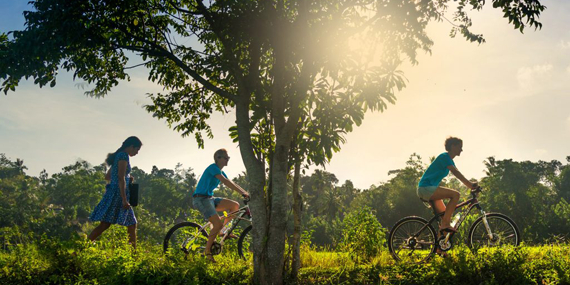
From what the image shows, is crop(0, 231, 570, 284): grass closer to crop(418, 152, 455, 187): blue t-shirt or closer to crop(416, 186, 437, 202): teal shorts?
crop(416, 186, 437, 202): teal shorts

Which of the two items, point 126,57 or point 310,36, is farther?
point 126,57

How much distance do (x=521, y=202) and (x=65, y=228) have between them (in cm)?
5121

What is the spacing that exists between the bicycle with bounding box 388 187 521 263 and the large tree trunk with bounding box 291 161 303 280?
193cm

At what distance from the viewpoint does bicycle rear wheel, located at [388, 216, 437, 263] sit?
7.26 meters

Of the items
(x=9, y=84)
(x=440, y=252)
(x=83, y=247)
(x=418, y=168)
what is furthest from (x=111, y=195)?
(x=418, y=168)

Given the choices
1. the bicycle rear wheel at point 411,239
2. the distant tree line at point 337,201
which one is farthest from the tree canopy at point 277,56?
the distant tree line at point 337,201

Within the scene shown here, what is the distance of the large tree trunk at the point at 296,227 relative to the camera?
6.33 metres

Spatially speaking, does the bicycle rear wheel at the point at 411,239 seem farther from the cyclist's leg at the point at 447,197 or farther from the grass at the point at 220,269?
the grass at the point at 220,269

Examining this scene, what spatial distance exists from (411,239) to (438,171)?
1.34 meters

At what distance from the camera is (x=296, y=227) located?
6.50m

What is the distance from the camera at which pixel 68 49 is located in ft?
22.2

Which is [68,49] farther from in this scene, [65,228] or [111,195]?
[65,228]

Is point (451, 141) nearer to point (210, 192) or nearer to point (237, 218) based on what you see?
point (237, 218)

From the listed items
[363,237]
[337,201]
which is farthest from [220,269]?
[337,201]
